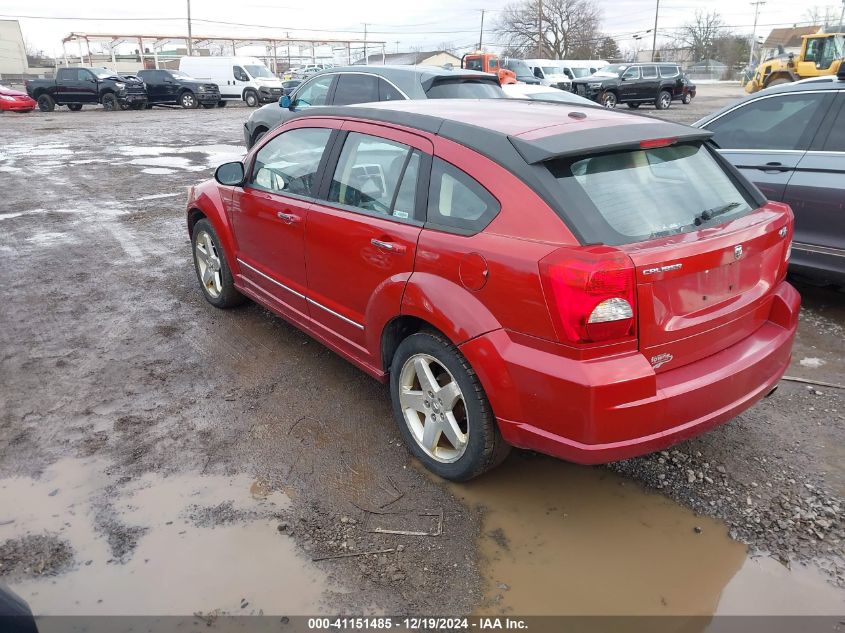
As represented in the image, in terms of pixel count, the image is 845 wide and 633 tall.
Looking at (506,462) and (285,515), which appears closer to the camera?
(285,515)

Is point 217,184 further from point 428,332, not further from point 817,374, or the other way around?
point 817,374

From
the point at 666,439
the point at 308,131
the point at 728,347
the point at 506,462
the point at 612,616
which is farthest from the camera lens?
the point at 308,131

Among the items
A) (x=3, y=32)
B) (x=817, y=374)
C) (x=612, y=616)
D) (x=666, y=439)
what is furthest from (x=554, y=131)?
(x=3, y=32)

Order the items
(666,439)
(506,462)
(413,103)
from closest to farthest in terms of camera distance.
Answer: (666,439) < (506,462) < (413,103)

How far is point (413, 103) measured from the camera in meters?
3.68

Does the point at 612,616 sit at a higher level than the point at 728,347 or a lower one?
lower

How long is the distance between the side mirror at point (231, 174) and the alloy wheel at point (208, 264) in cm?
73

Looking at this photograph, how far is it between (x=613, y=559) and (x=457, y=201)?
64.1 inches

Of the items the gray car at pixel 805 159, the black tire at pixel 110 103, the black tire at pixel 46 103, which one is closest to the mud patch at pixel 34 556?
the gray car at pixel 805 159

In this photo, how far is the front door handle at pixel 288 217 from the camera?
12.6 feet

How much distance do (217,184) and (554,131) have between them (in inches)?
114

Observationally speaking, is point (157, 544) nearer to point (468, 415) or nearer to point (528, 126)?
point (468, 415)

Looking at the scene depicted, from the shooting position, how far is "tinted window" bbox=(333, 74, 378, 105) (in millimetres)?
9367

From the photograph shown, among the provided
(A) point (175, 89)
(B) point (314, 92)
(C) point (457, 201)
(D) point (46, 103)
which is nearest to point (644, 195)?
(C) point (457, 201)
